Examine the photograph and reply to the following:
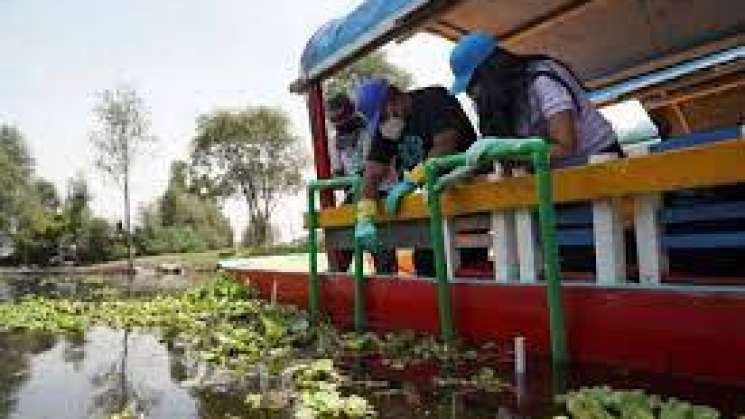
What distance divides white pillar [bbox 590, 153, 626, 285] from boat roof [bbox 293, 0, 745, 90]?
2.73 meters

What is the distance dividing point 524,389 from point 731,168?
1.45 m

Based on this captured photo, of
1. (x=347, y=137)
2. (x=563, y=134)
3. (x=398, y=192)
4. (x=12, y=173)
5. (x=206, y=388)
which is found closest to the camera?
(x=563, y=134)

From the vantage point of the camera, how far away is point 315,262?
8.34 m

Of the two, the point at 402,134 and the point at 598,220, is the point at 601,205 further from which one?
the point at 402,134

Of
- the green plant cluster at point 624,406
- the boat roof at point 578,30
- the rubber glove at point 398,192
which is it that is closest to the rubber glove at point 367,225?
the rubber glove at point 398,192

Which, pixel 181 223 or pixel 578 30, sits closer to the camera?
pixel 578 30

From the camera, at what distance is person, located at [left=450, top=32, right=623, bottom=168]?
499cm

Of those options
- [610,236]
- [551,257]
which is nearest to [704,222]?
[610,236]

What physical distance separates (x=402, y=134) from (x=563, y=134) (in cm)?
235

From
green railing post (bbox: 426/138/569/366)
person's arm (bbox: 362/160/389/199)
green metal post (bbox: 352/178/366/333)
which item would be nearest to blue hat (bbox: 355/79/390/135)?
person's arm (bbox: 362/160/389/199)

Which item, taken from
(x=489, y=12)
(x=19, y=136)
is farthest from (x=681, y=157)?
(x=19, y=136)

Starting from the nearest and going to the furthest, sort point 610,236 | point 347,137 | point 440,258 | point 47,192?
point 610,236, point 440,258, point 347,137, point 47,192

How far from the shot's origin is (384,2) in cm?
687

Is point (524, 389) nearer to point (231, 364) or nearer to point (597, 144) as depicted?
point (597, 144)
